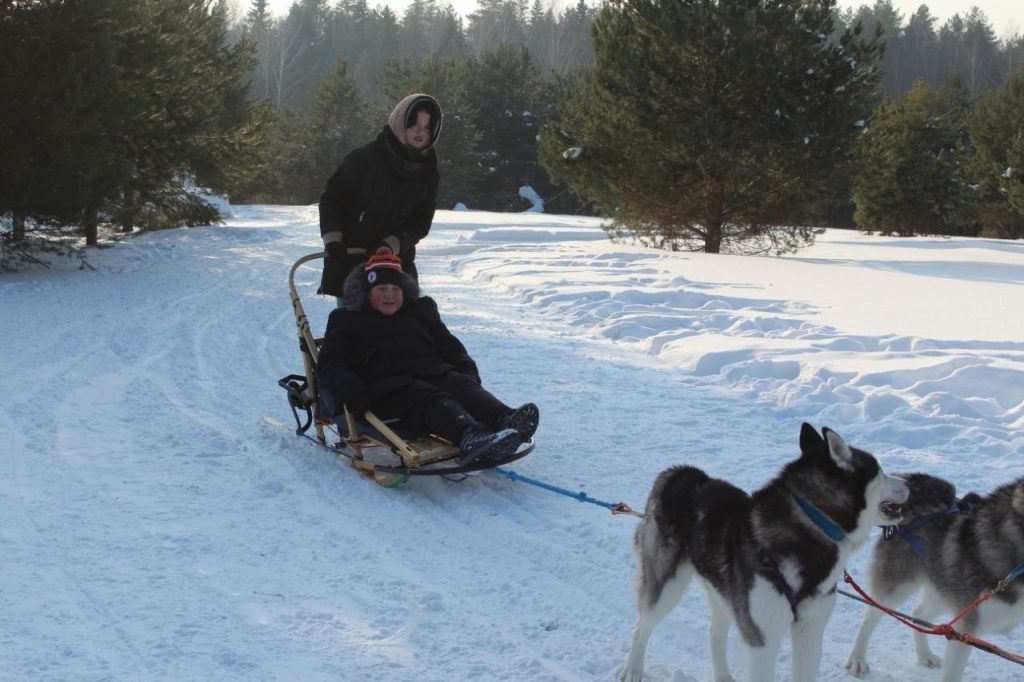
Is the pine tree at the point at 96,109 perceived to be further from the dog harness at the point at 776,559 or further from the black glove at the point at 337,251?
the dog harness at the point at 776,559

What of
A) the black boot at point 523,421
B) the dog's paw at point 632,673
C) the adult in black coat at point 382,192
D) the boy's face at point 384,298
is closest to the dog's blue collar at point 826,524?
the dog's paw at point 632,673

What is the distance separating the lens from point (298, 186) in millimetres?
41781

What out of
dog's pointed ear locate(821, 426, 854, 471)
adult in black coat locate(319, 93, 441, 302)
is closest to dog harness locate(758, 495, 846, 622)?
dog's pointed ear locate(821, 426, 854, 471)

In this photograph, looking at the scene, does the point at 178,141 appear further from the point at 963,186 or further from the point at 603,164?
the point at 963,186

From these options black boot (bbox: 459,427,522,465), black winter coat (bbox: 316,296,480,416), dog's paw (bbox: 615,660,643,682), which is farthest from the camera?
black winter coat (bbox: 316,296,480,416)

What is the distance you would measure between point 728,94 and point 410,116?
1017 centimetres

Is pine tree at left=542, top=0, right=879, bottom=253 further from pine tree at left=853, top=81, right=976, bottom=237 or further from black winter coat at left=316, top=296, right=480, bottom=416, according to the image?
pine tree at left=853, top=81, right=976, bottom=237

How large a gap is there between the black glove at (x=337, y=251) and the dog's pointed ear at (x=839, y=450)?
4017 mm

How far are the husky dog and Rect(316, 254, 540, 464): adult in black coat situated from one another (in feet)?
6.29

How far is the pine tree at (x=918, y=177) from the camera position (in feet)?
84.6

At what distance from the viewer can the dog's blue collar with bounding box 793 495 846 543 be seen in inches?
104

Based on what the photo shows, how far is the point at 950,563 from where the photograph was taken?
2.99m

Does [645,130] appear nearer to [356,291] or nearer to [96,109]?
[96,109]

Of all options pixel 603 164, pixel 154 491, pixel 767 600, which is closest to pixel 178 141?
pixel 603 164
